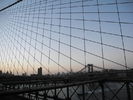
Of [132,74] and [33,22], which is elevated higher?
[33,22]

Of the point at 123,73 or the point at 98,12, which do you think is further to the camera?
the point at 98,12

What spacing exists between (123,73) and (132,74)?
15.9 inches

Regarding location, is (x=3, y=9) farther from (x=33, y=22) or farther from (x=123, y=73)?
(x=123, y=73)

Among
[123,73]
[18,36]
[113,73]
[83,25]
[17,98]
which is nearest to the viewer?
[123,73]

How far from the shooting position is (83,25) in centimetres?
877

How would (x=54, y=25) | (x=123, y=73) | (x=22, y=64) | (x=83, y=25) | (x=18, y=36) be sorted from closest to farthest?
(x=123, y=73), (x=83, y=25), (x=54, y=25), (x=22, y=64), (x=18, y=36)

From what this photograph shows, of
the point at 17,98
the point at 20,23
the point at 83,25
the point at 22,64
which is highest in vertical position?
the point at 20,23

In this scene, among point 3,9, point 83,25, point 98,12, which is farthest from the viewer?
point 3,9

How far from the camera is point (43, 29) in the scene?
38.7ft

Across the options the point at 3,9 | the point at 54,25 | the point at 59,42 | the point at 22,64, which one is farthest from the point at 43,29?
the point at 3,9

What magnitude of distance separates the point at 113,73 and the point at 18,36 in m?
11.6

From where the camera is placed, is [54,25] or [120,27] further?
[54,25]

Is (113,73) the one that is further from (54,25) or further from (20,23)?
(20,23)

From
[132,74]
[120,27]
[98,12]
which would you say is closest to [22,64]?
[98,12]
